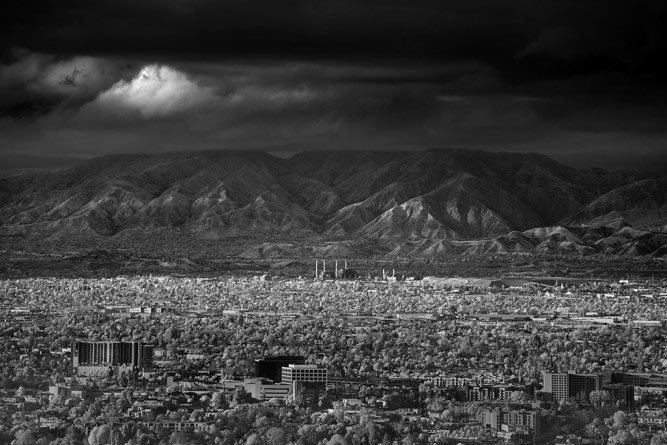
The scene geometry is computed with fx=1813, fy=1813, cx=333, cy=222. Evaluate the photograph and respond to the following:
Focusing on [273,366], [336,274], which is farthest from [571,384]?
[336,274]

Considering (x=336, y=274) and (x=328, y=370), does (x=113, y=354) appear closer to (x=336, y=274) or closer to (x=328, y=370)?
(x=328, y=370)

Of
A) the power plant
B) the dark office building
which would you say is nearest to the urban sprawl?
the dark office building

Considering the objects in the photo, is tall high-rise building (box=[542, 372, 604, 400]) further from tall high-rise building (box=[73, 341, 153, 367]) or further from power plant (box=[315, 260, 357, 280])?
power plant (box=[315, 260, 357, 280])

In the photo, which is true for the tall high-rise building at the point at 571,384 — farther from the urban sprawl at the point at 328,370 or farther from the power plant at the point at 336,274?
the power plant at the point at 336,274

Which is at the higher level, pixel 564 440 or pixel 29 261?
pixel 29 261

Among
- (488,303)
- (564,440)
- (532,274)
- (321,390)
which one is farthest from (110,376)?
(532,274)

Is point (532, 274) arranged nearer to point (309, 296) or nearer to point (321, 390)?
point (309, 296)
